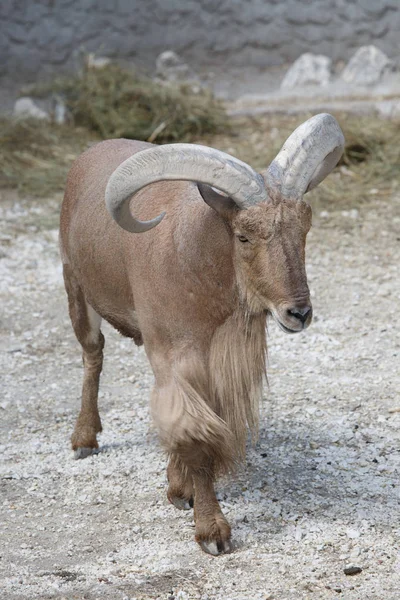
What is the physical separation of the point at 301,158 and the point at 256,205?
269 millimetres

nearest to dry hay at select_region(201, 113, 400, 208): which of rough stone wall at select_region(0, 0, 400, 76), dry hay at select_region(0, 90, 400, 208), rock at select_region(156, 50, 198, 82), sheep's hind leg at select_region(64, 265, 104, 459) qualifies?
dry hay at select_region(0, 90, 400, 208)

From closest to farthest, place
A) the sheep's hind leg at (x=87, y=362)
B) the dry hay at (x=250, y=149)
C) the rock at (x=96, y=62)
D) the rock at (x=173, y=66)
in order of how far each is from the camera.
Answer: the sheep's hind leg at (x=87, y=362) → the dry hay at (x=250, y=149) → the rock at (x=96, y=62) → the rock at (x=173, y=66)

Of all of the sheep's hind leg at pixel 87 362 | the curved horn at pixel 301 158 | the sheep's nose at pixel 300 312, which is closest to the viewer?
the sheep's nose at pixel 300 312

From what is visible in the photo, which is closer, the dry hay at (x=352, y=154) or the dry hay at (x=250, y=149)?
the dry hay at (x=352, y=154)

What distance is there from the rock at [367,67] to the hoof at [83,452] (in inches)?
288

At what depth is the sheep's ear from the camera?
139 inches

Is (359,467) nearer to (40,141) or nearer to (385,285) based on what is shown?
(385,285)

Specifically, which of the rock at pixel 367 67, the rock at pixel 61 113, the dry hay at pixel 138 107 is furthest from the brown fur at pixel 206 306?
the rock at pixel 367 67

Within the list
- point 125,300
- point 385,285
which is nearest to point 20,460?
point 125,300

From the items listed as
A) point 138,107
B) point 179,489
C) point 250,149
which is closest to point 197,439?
point 179,489

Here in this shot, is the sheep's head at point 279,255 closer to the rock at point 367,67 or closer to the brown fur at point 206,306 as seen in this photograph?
the brown fur at point 206,306

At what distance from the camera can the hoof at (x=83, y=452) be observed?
15.8 ft

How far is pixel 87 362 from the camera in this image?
489 cm

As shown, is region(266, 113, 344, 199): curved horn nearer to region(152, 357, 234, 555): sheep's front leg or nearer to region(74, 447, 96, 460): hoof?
region(152, 357, 234, 555): sheep's front leg
